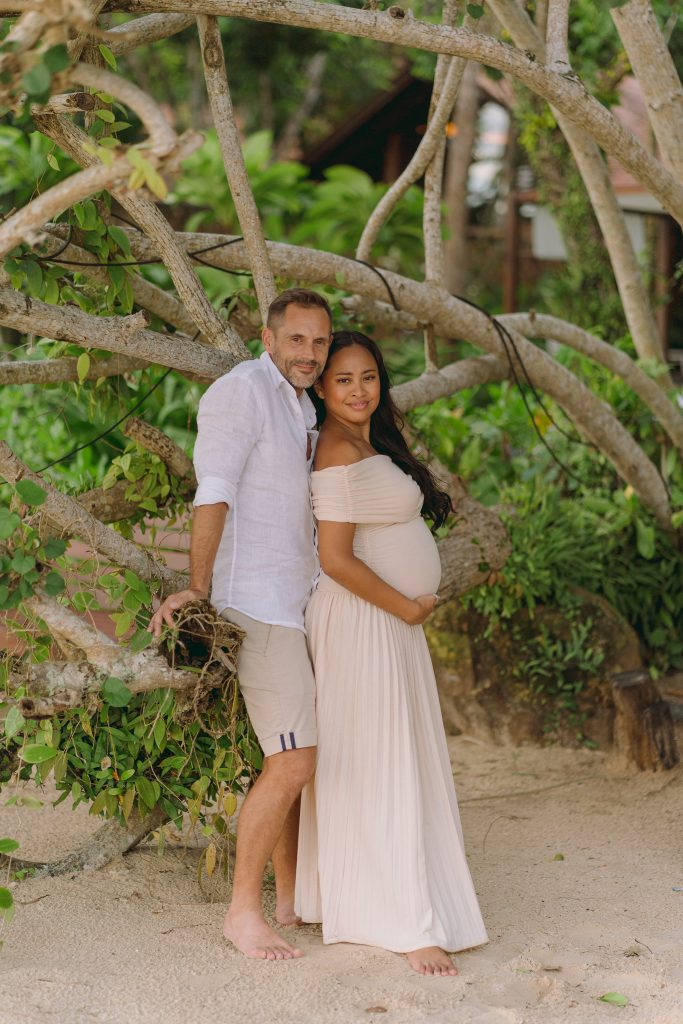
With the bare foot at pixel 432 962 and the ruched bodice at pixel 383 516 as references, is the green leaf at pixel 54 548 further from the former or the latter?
the bare foot at pixel 432 962

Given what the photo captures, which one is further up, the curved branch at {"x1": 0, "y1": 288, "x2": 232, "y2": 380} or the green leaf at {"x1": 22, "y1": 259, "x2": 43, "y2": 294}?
the green leaf at {"x1": 22, "y1": 259, "x2": 43, "y2": 294}

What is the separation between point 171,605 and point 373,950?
1.17 metres

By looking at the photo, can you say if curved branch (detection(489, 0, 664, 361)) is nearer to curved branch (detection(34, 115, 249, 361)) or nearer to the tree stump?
curved branch (detection(34, 115, 249, 361))

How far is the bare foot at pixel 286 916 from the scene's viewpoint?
3.51 meters

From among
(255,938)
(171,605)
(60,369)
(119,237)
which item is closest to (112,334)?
(119,237)

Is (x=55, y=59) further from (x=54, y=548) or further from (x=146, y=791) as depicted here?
(x=146, y=791)

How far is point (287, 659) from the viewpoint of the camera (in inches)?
128

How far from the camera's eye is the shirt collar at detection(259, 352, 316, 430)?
11.2ft

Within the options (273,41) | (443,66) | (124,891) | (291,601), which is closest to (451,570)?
(291,601)

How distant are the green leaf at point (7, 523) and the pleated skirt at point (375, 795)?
0.92 m

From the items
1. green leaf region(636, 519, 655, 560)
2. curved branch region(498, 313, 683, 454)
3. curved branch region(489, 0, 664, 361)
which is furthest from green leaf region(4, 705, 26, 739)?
green leaf region(636, 519, 655, 560)

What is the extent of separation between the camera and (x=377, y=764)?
3.32m

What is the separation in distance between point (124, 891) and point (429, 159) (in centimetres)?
317

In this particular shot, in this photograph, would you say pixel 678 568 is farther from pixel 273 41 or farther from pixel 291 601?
pixel 273 41
